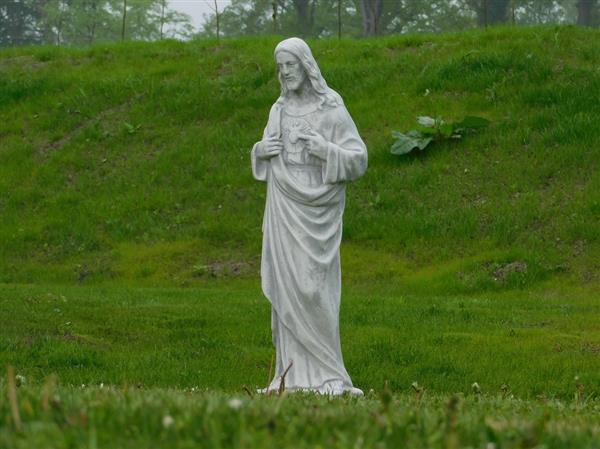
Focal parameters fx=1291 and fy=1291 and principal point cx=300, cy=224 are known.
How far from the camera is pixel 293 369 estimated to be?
9906 mm

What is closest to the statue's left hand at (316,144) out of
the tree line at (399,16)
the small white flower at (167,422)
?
the small white flower at (167,422)

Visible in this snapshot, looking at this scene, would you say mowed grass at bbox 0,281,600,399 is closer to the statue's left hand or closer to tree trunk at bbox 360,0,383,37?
the statue's left hand

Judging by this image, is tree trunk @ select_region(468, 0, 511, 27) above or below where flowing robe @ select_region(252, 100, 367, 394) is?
above

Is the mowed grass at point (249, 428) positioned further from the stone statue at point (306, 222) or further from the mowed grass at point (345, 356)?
the stone statue at point (306, 222)

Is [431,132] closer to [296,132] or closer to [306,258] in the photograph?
[296,132]

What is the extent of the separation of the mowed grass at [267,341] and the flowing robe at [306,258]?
91cm

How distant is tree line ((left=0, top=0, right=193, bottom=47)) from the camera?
55125 mm

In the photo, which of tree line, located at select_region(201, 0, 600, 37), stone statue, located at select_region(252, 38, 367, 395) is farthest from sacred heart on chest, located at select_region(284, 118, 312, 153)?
tree line, located at select_region(201, 0, 600, 37)

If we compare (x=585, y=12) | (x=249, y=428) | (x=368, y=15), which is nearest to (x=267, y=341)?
(x=249, y=428)

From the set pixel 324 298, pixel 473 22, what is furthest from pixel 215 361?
pixel 473 22

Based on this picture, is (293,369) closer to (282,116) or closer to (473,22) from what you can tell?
(282,116)

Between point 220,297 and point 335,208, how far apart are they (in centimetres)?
736

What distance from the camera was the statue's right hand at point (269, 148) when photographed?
10023 mm

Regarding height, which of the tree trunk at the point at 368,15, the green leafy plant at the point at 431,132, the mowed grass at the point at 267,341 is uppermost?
the tree trunk at the point at 368,15
